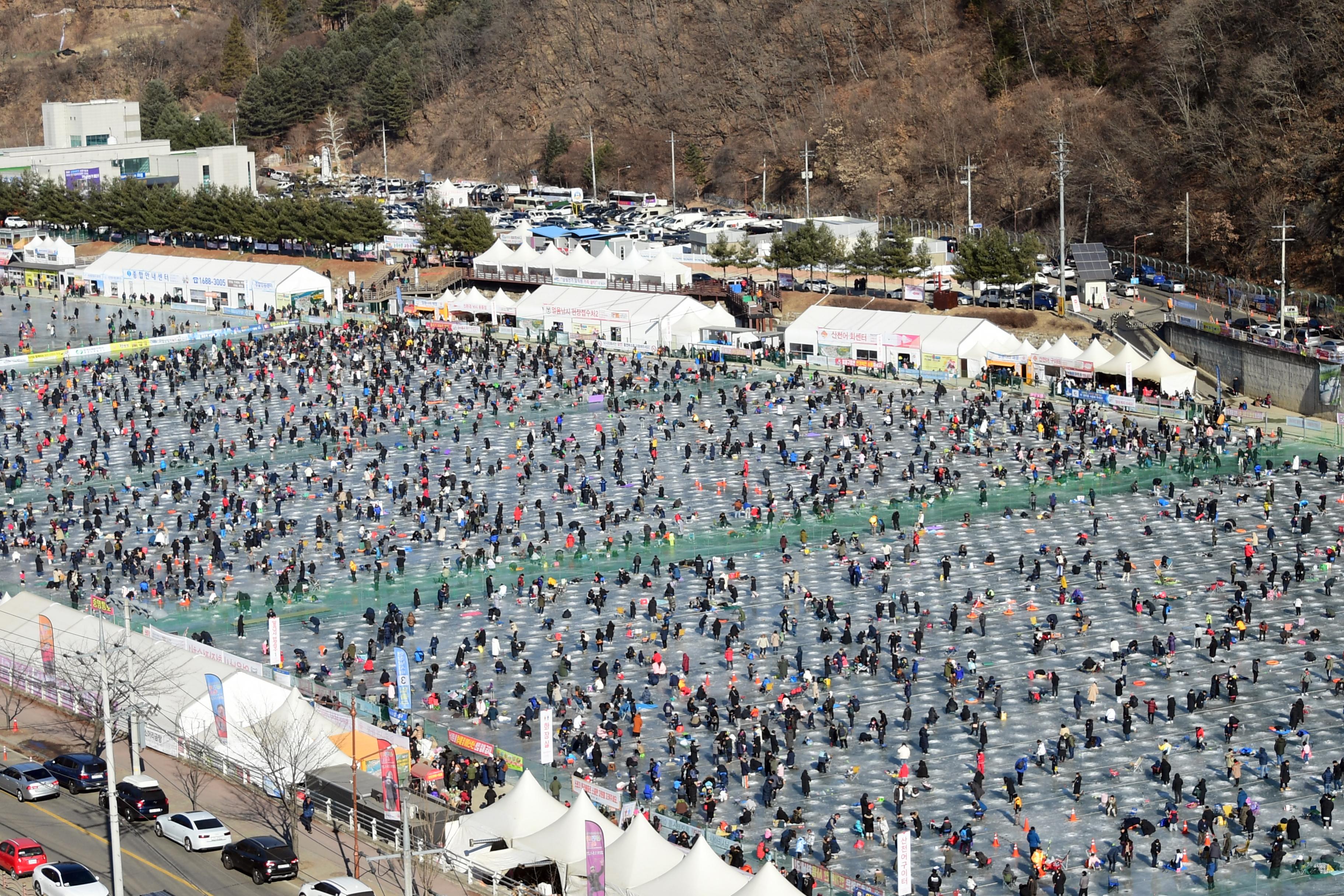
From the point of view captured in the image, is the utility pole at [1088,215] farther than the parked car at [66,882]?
Yes

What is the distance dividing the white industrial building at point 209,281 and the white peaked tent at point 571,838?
59603mm

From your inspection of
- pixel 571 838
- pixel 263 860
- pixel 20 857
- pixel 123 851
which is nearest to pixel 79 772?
pixel 123 851

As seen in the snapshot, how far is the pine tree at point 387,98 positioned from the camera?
472 feet

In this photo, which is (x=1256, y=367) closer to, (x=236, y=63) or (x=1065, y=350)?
(x=1065, y=350)

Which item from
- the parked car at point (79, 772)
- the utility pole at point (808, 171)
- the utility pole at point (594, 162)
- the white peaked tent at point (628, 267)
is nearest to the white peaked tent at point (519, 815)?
the parked car at point (79, 772)

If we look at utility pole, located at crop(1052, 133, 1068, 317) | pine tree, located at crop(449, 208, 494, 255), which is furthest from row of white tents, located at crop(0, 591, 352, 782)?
pine tree, located at crop(449, 208, 494, 255)

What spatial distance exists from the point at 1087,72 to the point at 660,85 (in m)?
36.6

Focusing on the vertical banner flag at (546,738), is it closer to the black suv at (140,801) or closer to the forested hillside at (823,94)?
the black suv at (140,801)

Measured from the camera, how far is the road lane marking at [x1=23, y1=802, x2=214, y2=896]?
27.4 m

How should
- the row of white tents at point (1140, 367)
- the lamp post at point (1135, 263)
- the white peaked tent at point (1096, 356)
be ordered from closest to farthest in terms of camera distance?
the row of white tents at point (1140, 367)
the white peaked tent at point (1096, 356)
the lamp post at point (1135, 263)

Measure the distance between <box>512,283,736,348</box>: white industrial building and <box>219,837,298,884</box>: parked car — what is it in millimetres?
44674

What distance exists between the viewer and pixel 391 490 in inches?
2048

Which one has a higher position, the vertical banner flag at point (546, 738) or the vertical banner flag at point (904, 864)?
the vertical banner flag at point (546, 738)

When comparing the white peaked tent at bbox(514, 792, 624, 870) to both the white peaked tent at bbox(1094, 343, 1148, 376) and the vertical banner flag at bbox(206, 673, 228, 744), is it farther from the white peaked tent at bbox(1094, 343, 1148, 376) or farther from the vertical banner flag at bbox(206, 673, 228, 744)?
the white peaked tent at bbox(1094, 343, 1148, 376)
